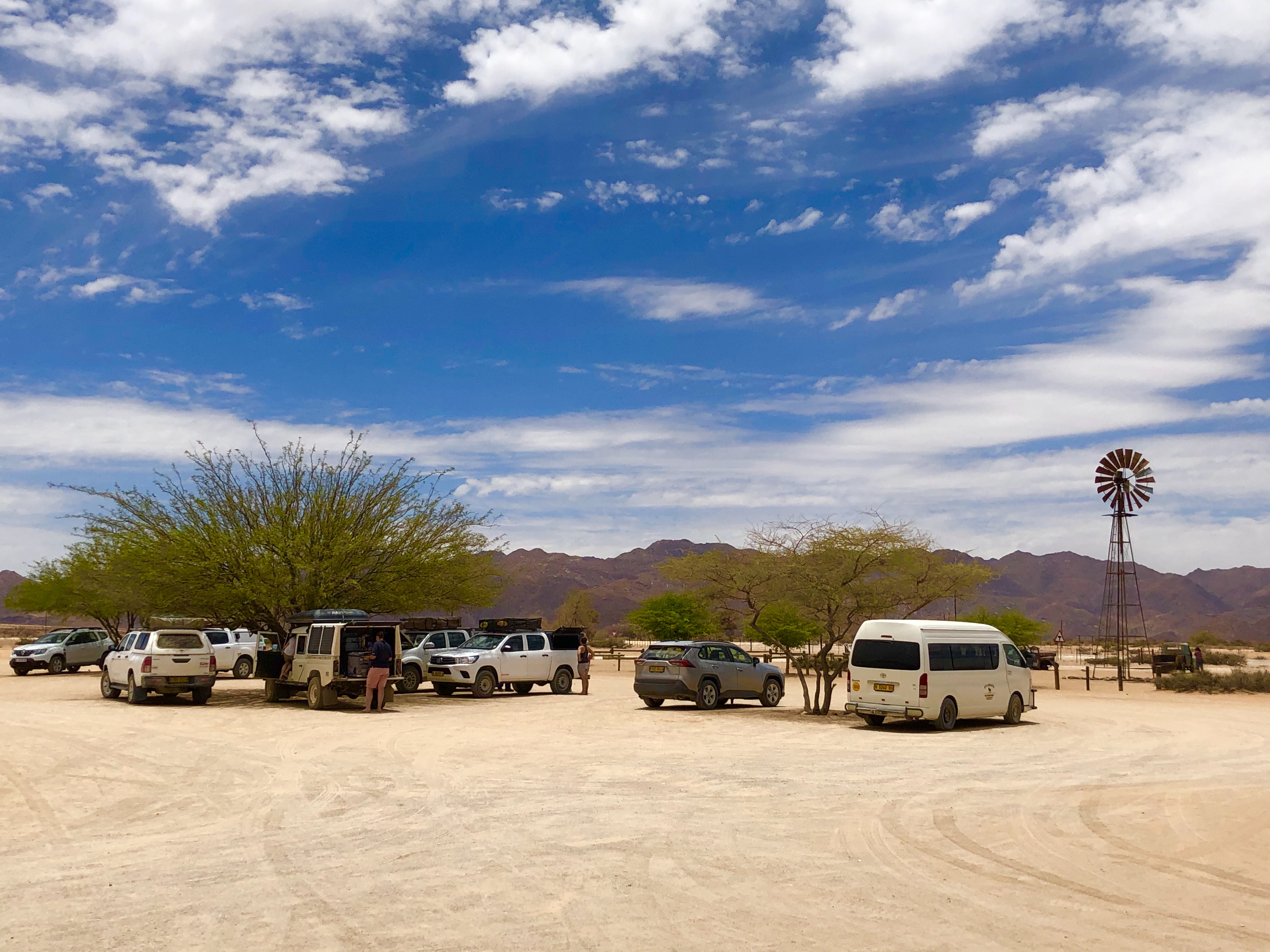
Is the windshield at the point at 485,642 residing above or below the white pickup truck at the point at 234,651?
above

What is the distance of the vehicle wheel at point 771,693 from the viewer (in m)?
27.7

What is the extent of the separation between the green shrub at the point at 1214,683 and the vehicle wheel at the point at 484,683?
1022 inches

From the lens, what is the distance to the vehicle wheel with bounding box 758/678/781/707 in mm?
27719

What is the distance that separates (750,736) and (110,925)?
1425cm

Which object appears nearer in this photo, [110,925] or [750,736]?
[110,925]

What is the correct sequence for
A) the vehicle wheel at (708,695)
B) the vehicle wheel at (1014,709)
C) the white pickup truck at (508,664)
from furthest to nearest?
the white pickup truck at (508,664)
the vehicle wheel at (708,695)
the vehicle wheel at (1014,709)

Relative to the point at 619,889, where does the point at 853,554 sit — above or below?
above

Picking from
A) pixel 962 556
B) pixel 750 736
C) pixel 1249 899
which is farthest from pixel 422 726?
pixel 962 556

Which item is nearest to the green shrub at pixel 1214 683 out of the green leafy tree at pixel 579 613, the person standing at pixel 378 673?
the person standing at pixel 378 673

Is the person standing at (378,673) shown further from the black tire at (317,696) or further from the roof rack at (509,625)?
the roof rack at (509,625)

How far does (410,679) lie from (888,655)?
52.1 ft

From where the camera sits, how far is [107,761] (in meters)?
16.0

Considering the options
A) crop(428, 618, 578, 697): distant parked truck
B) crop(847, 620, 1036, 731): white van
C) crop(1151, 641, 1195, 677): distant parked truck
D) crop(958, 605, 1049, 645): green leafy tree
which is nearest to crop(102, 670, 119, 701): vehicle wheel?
crop(428, 618, 578, 697): distant parked truck

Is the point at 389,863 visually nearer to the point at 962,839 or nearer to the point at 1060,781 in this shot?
the point at 962,839
